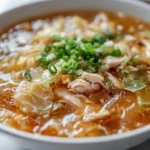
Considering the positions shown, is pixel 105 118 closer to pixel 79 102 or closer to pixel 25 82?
pixel 79 102

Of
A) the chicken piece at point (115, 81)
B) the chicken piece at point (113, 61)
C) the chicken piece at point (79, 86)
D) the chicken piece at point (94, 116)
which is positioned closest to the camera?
the chicken piece at point (94, 116)

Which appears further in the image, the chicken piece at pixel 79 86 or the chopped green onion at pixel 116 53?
the chopped green onion at pixel 116 53

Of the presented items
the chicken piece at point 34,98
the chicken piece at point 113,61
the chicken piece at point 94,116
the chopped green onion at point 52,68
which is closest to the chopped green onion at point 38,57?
the chopped green onion at point 52,68

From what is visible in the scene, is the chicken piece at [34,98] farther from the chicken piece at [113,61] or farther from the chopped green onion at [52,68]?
the chicken piece at [113,61]

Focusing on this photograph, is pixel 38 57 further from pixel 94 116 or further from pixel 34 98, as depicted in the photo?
pixel 94 116

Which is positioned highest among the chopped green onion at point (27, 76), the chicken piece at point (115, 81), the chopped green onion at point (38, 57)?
the chopped green onion at point (38, 57)

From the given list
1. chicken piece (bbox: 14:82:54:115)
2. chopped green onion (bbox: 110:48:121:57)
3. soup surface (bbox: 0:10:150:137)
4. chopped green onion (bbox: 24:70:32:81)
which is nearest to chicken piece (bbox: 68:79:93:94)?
soup surface (bbox: 0:10:150:137)

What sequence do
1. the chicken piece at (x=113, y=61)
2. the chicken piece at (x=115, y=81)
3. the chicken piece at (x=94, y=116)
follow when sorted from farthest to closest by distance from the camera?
1. the chicken piece at (x=113, y=61)
2. the chicken piece at (x=115, y=81)
3. the chicken piece at (x=94, y=116)

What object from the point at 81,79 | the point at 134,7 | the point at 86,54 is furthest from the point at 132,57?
the point at 134,7

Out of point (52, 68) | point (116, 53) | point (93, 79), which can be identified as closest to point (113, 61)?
point (116, 53)
